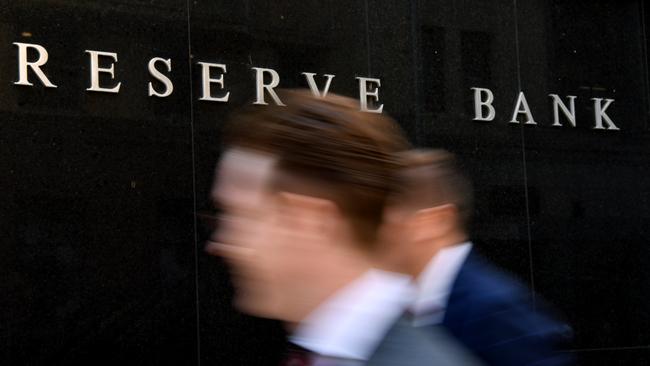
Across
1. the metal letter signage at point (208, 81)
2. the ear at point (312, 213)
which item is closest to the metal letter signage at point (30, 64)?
the metal letter signage at point (208, 81)

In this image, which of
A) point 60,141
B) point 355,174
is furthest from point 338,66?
point 355,174

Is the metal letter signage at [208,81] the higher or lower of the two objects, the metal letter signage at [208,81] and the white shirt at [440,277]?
the higher

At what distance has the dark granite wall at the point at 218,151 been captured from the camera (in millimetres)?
6309

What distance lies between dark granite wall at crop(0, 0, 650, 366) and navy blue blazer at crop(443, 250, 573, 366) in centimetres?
406

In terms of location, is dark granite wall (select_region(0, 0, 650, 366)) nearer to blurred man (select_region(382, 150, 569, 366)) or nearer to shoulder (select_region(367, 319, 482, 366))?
blurred man (select_region(382, 150, 569, 366))

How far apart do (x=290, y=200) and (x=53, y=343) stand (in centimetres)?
518

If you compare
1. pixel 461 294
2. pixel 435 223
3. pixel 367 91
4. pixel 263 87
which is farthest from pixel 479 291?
pixel 367 91

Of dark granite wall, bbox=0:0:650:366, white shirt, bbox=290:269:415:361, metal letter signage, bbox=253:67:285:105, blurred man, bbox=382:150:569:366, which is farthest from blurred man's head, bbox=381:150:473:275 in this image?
metal letter signage, bbox=253:67:285:105

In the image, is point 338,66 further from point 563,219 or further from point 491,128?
point 563,219

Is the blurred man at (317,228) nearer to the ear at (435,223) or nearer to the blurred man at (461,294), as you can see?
the blurred man at (461,294)

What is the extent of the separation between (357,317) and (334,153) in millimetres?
254

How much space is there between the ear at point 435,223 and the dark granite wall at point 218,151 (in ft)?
12.0

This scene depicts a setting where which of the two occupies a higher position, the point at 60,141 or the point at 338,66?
the point at 338,66

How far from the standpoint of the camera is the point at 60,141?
6.38 m
